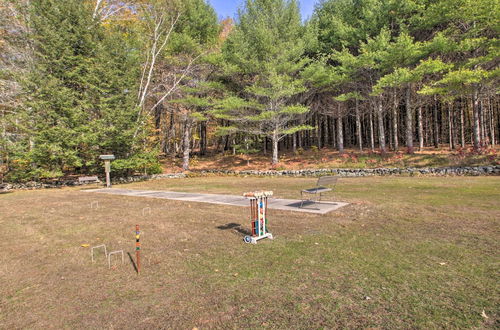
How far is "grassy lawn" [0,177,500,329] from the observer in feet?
10.5

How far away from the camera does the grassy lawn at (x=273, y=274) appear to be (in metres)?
3.20

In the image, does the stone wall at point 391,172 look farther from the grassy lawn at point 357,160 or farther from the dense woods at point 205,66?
the dense woods at point 205,66

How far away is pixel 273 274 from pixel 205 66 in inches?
1096

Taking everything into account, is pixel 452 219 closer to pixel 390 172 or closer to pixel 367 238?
pixel 367 238

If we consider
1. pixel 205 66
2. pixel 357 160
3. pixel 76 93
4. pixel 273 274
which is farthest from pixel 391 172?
pixel 76 93

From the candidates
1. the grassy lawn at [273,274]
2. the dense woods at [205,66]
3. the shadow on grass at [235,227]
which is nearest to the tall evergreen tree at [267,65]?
the dense woods at [205,66]

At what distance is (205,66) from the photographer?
2892 cm

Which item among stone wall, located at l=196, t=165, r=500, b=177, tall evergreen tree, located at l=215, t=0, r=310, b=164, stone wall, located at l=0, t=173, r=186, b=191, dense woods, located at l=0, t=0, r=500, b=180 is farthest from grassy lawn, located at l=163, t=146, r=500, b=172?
stone wall, located at l=0, t=173, r=186, b=191

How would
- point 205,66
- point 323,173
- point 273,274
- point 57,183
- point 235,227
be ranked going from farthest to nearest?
1. point 205,66
2. point 57,183
3. point 323,173
4. point 235,227
5. point 273,274

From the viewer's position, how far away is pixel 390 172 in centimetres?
1931

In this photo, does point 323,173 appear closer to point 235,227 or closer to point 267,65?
point 267,65

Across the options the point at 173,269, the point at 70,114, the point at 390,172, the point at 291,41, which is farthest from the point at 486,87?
the point at 70,114

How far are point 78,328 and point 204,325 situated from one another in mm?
1445

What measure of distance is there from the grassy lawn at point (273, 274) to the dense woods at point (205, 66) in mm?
15982
